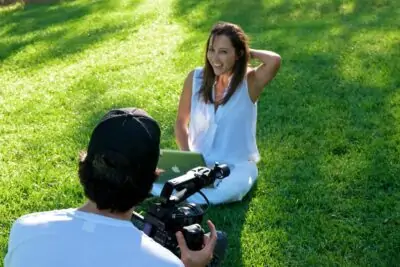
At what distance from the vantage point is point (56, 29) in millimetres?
8547

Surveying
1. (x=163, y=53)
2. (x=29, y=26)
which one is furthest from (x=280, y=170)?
(x=29, y=26)

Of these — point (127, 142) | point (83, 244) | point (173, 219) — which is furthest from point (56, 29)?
point (83, 244)

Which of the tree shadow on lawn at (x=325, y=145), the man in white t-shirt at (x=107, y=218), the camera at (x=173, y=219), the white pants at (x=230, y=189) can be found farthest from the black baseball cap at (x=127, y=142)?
the white pants at (x=230, y=189)

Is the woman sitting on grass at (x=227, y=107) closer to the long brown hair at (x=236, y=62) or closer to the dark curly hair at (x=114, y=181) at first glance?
the long brown hair at (x=236, y=62)

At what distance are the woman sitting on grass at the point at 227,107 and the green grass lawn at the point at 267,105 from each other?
0.55ft

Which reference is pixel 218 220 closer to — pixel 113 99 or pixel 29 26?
pixel 113 99

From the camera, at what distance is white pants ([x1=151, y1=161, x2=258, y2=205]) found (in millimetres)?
4004

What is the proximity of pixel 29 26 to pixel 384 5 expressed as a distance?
473 centimetres

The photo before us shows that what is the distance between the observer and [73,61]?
7246 millimetres

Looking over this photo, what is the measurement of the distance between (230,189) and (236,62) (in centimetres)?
79

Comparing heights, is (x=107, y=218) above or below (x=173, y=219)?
above

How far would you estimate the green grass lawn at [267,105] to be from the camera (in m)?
3.81

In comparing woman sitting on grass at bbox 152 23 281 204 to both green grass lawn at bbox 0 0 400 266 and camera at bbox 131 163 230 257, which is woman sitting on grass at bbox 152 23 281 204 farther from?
→ camera at bbox 131 163 230 257

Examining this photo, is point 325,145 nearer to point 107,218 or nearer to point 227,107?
point 227,107
